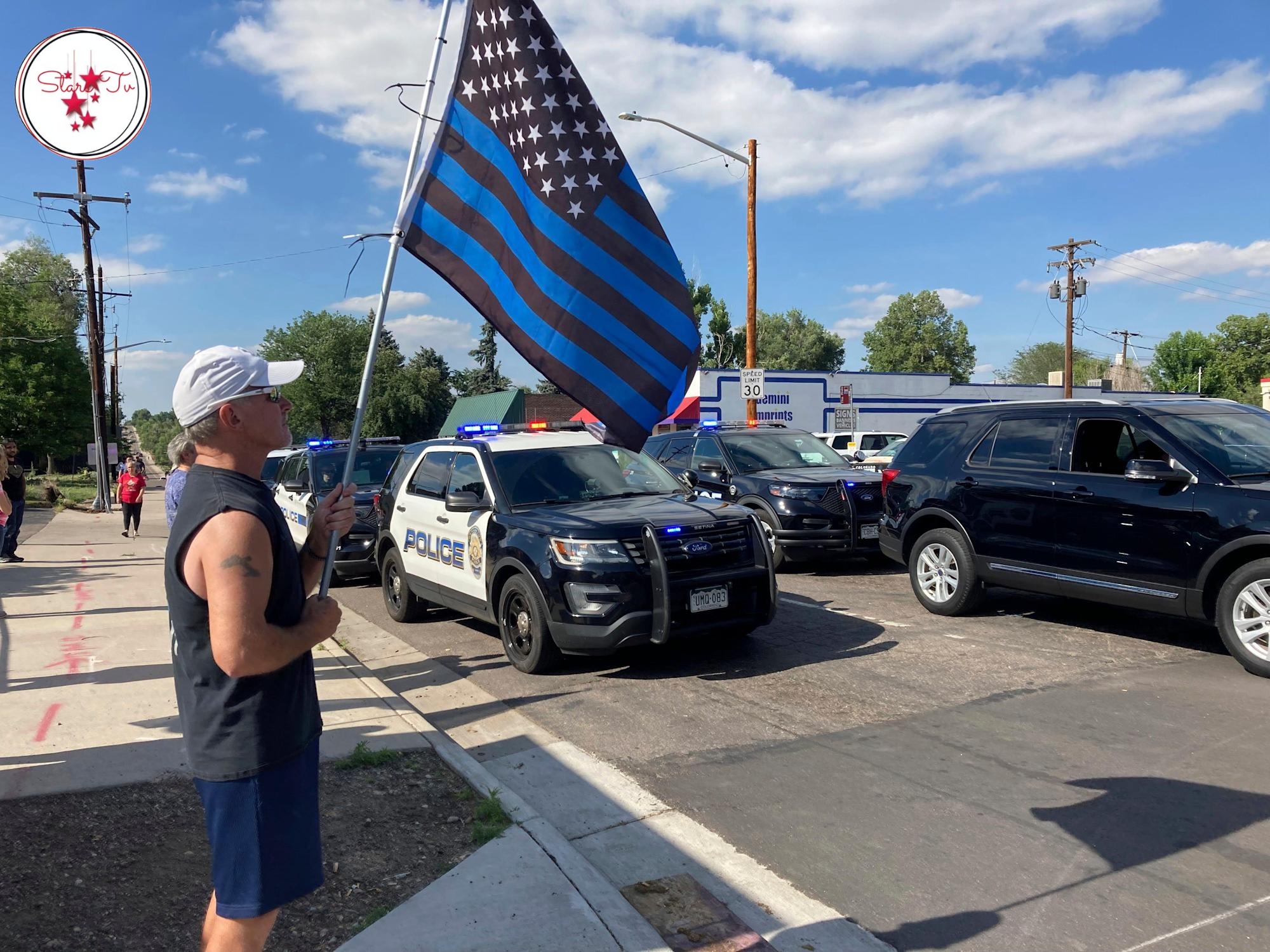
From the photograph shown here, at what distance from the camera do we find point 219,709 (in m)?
2.38

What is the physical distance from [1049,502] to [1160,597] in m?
1.15

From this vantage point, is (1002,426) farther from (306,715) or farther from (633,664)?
(306,715)

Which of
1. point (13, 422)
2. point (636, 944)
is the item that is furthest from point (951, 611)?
point (13, 422)

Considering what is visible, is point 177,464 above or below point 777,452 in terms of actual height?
below

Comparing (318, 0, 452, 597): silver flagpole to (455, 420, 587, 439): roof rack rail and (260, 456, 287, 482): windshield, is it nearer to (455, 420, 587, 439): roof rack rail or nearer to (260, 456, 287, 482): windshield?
(455, 420, 587, 439): roof rack rail

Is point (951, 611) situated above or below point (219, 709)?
below

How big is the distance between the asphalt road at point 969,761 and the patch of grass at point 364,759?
1.11 metres

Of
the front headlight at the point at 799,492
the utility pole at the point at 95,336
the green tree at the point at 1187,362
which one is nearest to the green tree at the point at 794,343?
the green tree at the point at 1187,362

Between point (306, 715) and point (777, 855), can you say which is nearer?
point (306, 715)

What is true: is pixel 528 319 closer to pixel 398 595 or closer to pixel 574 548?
pixel 574 548

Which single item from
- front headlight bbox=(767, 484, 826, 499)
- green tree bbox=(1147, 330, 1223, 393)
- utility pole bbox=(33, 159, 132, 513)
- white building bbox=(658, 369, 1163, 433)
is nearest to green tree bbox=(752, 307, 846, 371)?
green tree bbox=(1147, 330, 1223, 393)

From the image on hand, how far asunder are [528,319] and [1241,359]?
8213cm

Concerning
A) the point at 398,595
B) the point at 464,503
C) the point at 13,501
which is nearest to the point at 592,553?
the point at 464,503

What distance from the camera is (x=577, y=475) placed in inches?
316
